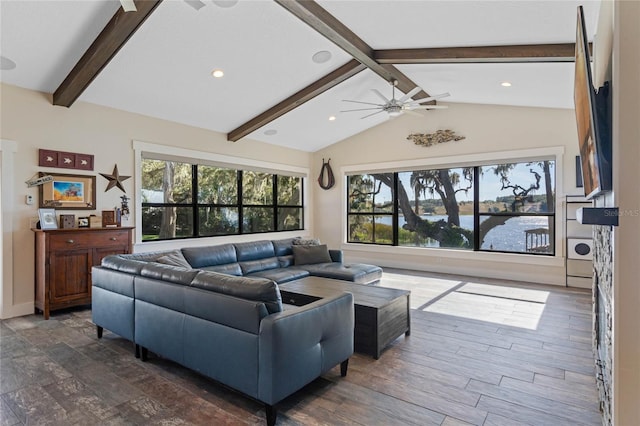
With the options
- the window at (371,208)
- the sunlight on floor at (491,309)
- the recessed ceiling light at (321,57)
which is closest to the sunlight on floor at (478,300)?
the sunlight on floor at (491,309)

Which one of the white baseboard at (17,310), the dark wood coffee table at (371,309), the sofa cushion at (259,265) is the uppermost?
the sofa cushion at (259,265)

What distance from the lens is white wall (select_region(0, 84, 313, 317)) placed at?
428 cm

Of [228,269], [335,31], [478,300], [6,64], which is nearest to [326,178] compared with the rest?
[228,269]

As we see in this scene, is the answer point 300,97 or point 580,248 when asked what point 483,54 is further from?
point 580,248

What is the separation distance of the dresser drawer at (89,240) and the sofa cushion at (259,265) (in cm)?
170

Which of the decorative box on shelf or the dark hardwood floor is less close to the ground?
the decorative box on shelf

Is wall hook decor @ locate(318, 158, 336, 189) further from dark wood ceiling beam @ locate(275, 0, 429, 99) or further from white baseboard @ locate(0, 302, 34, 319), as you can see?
white baseboard @ locate(0, 302, 34, 319)

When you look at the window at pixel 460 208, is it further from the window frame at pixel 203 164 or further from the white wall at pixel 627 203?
the white wall at pixel 627 203

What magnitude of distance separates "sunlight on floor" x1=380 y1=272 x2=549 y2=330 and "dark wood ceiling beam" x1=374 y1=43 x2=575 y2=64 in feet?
9.69

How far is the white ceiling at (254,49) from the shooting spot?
333 centimetres

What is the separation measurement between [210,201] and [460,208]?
497 cm

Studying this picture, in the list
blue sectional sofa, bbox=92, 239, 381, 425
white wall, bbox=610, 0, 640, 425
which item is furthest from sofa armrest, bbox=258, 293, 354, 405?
white wall, bbox=610, 0, 640, 425

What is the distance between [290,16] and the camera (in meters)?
3.80

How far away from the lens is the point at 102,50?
Result: 12.2 feet
